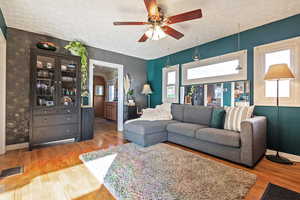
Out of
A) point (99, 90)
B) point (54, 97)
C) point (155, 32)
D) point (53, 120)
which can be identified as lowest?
point (53, 120)

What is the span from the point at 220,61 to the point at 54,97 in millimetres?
4041

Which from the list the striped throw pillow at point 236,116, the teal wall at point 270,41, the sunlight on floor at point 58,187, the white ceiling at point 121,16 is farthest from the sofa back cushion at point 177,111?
the sunlight on floor at point 58,187

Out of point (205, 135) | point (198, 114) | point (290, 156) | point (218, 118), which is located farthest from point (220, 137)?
point (290, 156)

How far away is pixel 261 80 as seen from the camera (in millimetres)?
2725

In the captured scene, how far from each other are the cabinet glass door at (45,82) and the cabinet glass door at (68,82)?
0.15 meters

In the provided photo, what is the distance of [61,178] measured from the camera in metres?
1.75

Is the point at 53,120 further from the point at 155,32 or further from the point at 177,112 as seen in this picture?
the point at 177,112

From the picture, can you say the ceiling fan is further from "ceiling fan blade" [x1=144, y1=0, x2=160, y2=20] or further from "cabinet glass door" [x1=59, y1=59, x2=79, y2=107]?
"cabinet glass door" [x1=59, y1=59, x2=79, y2=107]

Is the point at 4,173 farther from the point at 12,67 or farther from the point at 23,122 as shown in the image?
the point at 12,67

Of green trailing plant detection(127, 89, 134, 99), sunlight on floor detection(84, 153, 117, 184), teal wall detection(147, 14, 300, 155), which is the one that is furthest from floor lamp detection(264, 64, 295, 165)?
green trailing plant detection(127, 89, 134, 99)

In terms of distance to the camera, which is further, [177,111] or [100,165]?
[177,111]

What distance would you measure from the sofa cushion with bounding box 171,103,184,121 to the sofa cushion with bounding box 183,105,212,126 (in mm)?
122

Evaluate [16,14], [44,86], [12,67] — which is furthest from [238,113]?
[12,67]

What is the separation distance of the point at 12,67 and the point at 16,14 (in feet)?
3.54
